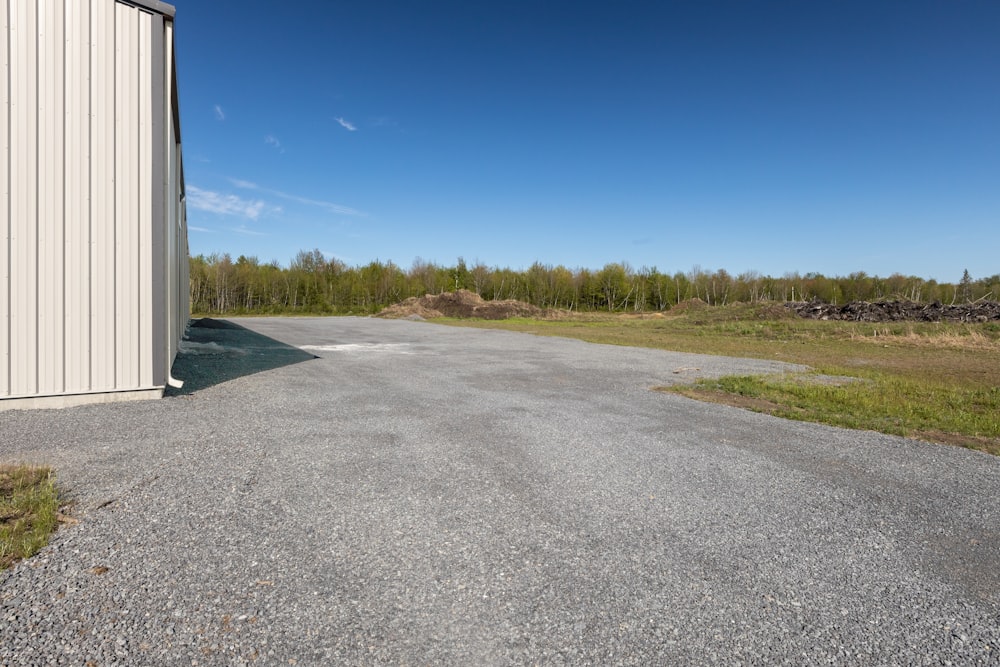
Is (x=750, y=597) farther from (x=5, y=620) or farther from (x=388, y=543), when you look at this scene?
(x=5, y=620)

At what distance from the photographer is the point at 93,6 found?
594cm

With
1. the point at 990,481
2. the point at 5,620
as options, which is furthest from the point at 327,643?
the point at 990,481

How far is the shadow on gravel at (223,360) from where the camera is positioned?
26.9ft

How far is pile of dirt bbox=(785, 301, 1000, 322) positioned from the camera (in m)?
23.2

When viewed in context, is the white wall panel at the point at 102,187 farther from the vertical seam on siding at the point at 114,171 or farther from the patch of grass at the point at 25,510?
the patch of grass at the point at 25,510

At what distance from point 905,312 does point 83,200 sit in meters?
31.7

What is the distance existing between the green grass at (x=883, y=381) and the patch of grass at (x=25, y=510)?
739 cm

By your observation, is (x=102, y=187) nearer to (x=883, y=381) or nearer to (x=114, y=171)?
(x=114, y=171)

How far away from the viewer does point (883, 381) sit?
30.6 feet

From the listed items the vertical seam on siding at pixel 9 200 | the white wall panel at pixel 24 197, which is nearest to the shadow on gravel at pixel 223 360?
the white wall panel at pixel 24 197

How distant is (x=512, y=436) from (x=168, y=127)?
6140 millimetres

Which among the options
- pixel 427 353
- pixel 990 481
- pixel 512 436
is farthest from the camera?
pixel 427 353

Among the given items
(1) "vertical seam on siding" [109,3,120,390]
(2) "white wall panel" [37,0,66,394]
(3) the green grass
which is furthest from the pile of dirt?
(2) "white wall panel" [37,0,66,394]

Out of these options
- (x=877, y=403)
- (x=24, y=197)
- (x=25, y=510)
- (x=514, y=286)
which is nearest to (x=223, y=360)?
(x=24, y=197)
